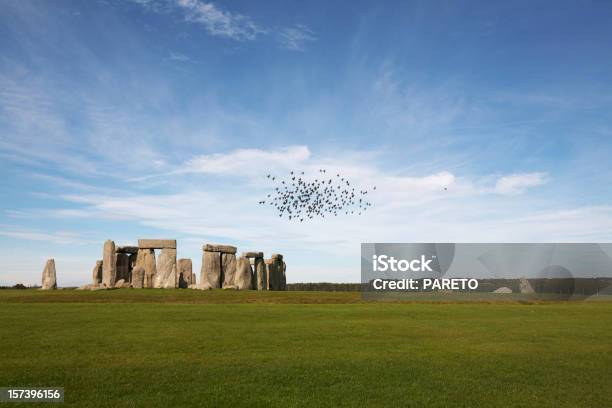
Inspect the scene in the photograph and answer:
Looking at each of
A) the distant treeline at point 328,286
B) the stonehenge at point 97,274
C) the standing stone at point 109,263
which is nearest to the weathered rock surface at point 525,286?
the distant treeline at point 328,286

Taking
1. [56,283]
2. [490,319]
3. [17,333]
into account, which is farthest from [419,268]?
[17,333]

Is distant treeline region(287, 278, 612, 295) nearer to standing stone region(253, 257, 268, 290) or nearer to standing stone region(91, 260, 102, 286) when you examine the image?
standing stone region(253, 257, 268, 290)

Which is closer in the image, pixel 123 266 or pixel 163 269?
pixel 163 269

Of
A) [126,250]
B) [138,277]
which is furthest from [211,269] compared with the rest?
[126,250]

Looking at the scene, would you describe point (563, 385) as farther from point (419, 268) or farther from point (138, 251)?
point (138, 251)

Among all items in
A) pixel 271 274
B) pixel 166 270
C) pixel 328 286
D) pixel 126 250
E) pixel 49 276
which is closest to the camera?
pixel 49 276

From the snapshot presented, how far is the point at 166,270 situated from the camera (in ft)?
118

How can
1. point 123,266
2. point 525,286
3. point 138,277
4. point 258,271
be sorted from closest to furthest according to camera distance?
point 138,277, point 123,266, point 258,271, point 525,286

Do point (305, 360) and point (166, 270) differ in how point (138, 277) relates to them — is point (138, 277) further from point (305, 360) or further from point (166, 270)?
point (305, 360)

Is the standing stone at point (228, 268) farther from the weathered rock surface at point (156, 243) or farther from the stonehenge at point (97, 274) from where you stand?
the stonehenge at point (97, 274)

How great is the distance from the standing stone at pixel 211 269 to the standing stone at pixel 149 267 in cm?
314

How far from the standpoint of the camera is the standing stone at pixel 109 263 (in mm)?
35812

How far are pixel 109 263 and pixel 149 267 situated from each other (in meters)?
2.55

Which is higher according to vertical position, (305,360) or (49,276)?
(49,276)
